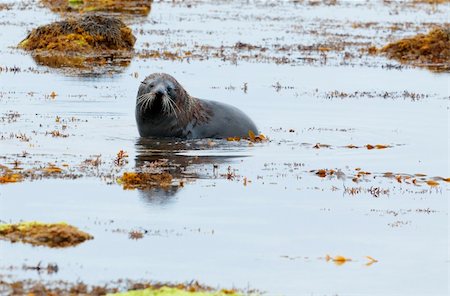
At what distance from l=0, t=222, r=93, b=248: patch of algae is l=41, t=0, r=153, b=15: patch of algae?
1650 inches

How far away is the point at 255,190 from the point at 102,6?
42241 mm

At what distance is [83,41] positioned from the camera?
33281mm

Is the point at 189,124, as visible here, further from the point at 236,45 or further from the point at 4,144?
the point at 236,45

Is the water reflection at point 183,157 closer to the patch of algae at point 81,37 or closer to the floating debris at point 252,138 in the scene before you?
the floating debris at point 252,138

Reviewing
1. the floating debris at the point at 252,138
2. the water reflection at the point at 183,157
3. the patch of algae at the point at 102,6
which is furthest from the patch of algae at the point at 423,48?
the patch of algae at the point at 102,6

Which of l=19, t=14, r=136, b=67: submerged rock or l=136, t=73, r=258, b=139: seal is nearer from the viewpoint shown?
l=136, t=73, r=258, b=139: seal

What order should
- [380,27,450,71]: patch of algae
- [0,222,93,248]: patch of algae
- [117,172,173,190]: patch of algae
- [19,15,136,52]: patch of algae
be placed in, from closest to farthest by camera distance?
[0,222,93,248]: patch of algae, [117,172,173,190]: patch of algae, [19,15,136,52]: patch of algae, [380,27,450,71]: patch of algae

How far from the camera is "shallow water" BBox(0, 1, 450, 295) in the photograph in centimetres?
1016

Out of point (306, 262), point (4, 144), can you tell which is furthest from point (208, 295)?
point (4, 144)

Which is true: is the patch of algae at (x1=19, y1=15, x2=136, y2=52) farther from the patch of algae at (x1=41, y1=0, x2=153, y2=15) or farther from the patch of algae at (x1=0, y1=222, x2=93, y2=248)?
the patch of algae at (x1=0, y1=222, x2=93, y2=248)

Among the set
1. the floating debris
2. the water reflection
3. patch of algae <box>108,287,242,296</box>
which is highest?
patch of algae <box>108,287,242,296</box>

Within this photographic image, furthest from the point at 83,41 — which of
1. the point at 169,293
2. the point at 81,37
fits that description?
the point at 169,293

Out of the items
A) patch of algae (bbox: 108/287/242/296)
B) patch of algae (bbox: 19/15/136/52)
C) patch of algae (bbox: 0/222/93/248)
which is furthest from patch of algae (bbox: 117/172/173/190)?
patch of algae (bbox: 19/15/136/52)

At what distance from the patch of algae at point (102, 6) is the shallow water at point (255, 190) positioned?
24425 mm
